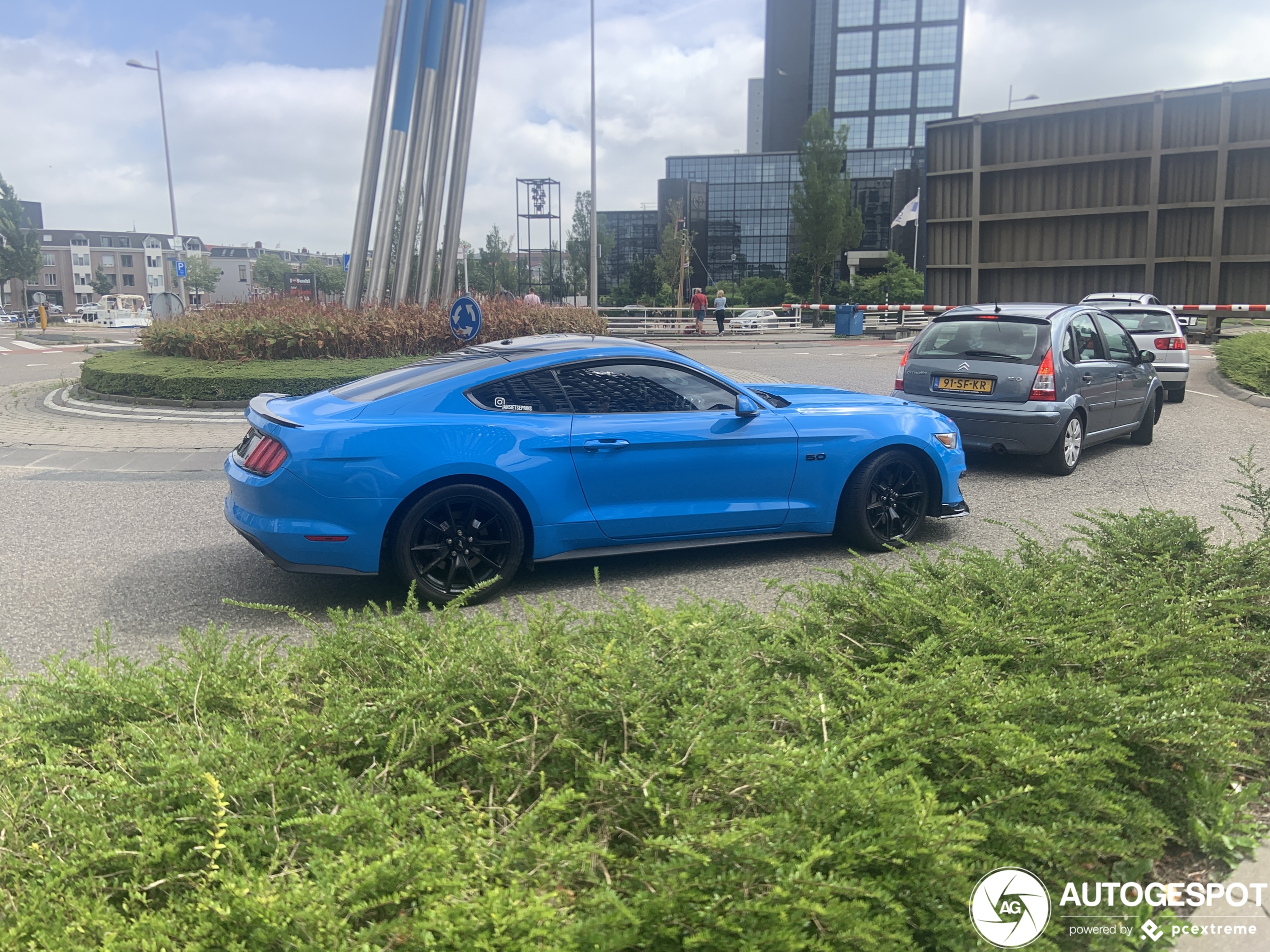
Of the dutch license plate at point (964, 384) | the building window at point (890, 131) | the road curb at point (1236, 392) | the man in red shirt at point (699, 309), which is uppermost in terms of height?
the building window at point (890, 131)

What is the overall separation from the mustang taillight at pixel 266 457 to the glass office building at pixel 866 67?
7678 cm

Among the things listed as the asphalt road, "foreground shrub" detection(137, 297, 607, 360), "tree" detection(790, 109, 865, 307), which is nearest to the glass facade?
"tree" detection(790, 109, 865, 307)

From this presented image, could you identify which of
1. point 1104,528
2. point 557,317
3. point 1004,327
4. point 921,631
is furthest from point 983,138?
point 921,631

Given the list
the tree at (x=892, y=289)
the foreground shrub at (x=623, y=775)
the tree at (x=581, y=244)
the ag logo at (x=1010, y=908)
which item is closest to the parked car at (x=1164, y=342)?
the foreground shrub at (x=623, y=775)

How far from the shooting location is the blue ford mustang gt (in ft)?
16.6

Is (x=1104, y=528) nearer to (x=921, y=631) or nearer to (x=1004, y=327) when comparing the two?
(x=921, y=631)

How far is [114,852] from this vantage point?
7.20 ft

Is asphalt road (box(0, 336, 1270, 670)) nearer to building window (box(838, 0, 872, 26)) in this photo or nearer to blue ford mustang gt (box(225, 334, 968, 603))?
blue ford mustang gt (box(225, 334, 968, 603))

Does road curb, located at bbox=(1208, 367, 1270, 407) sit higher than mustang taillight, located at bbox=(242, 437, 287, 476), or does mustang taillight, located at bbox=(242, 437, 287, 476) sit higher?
mustang taillight, located at bbox=(242, 437, 287, 476)

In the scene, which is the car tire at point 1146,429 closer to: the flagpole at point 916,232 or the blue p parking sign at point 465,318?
the blue p parking sign at point 465,318

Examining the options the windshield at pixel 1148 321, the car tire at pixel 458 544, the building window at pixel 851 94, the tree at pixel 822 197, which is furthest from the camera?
the building window at pixel 851 94

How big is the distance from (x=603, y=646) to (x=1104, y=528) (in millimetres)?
3078

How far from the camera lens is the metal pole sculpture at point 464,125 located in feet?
71.4

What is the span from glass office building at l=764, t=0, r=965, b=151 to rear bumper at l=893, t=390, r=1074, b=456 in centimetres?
7185
